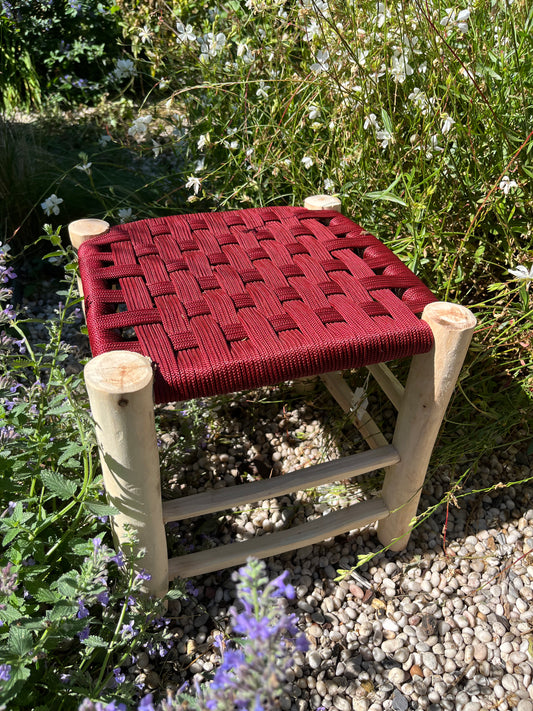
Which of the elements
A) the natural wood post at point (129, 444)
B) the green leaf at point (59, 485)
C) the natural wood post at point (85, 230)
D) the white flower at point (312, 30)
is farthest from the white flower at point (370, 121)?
the green leaf at point (59, 485)

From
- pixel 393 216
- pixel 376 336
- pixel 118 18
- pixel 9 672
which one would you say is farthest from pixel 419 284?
pixel 118 18

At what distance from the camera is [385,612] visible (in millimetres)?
1279

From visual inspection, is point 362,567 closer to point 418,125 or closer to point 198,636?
point 198,636

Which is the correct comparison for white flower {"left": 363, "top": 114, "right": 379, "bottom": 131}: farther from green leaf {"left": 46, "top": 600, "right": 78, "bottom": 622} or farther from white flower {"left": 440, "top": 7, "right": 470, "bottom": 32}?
green leaf {"left": 46, "top": 600, "right": 78, "bottom": 622}

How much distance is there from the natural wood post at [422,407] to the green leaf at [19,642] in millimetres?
672

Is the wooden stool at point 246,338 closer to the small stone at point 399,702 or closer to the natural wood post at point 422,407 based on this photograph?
the natural wood post at point 422,407

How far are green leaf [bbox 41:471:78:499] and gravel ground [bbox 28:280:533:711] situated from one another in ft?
1.29

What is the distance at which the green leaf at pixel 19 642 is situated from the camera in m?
0.80

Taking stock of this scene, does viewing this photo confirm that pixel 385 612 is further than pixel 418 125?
No

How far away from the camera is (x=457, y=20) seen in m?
1.17

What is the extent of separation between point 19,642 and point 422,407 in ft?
2.43

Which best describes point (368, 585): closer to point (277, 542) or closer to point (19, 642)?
point (277, 542)

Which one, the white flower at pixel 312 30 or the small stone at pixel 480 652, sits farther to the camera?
the white flower at pixel 312 30

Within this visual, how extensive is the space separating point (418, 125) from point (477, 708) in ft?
3.83
